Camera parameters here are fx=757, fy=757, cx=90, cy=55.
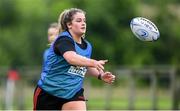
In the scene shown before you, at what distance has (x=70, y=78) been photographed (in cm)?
837

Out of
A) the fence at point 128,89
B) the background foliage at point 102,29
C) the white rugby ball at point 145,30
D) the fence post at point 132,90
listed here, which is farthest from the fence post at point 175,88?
the background foliage at point 102,29

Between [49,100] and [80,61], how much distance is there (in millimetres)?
818

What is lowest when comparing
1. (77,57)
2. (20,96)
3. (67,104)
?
(20,96)

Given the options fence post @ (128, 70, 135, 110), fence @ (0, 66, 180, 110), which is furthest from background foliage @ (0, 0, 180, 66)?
fence post @ (128, 70, 135, 110)

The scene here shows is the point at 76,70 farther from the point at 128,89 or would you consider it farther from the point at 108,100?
the point at 128,89

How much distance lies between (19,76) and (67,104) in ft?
47.8

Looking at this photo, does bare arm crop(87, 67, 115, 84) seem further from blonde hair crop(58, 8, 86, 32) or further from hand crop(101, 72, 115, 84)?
blonde hair crop(58, 8, 86, 32)

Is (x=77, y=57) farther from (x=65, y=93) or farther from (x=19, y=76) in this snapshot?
(x=19, y=76)

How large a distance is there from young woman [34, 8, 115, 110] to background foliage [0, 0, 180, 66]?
2874cm

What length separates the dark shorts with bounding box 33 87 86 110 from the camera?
8445mm

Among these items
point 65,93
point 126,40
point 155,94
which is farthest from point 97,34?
point 65,93

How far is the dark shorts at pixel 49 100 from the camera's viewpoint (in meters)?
8.45

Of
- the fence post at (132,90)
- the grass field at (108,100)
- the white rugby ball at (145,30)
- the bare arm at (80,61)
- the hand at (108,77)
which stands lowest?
the grass field at (108,100)

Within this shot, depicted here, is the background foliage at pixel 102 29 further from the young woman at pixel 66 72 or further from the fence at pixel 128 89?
the young woman at pixel 66 72
